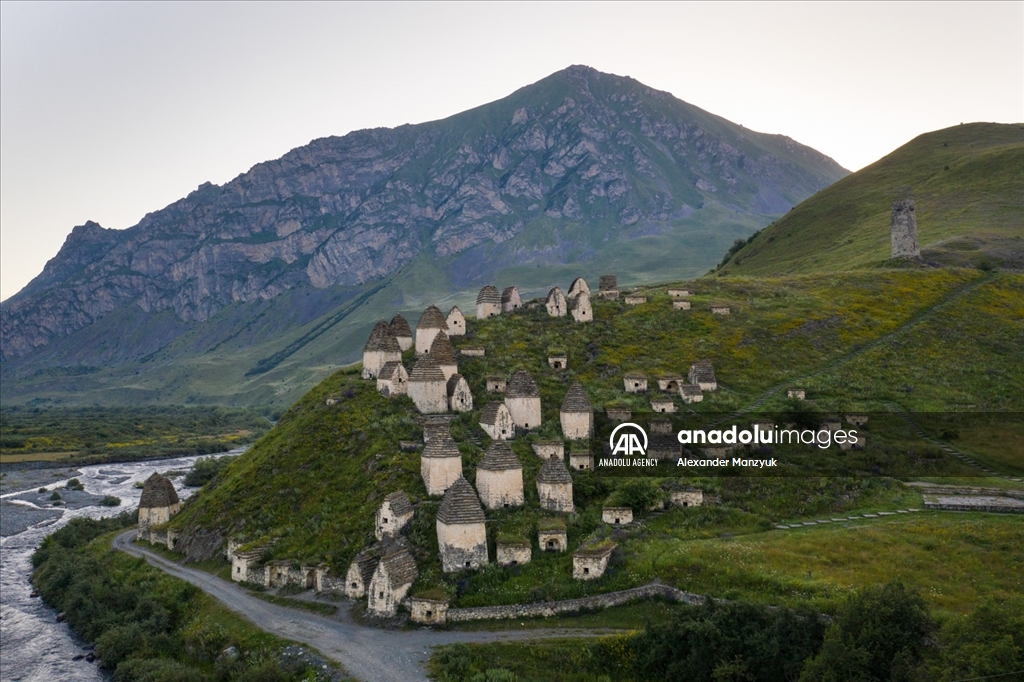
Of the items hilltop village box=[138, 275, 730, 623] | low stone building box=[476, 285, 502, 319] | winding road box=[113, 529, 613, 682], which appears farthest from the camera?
low stone building box=[476, 285, 502, 319]

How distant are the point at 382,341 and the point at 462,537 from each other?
1178 inches

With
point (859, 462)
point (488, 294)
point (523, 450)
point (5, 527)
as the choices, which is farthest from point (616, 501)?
point (5, 527)

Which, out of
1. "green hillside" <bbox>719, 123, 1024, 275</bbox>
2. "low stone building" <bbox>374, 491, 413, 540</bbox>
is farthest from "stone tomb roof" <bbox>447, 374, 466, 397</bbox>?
"green hillside" <bbox>719, 123, 1024, 275</bbox>

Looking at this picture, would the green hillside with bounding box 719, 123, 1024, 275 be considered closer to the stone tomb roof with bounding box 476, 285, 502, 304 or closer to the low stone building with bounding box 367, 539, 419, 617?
the stone tomb roof with bounding box 476, 285, 502, 304

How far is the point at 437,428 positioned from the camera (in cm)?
5234

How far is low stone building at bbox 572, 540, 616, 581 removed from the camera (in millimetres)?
39906

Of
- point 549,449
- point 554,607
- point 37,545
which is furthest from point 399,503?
point 37,545

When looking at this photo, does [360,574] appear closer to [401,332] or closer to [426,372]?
[426,372]

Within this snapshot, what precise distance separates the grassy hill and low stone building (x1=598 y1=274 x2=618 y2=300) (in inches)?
198

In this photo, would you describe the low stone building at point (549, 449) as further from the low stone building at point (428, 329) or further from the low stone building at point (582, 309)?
the low stone building at point (582, 309)

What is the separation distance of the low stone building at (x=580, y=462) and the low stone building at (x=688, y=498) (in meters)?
7.33

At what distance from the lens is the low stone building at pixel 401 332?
247ft

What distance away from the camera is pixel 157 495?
221 ft

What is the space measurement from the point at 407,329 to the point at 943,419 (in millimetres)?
50257
